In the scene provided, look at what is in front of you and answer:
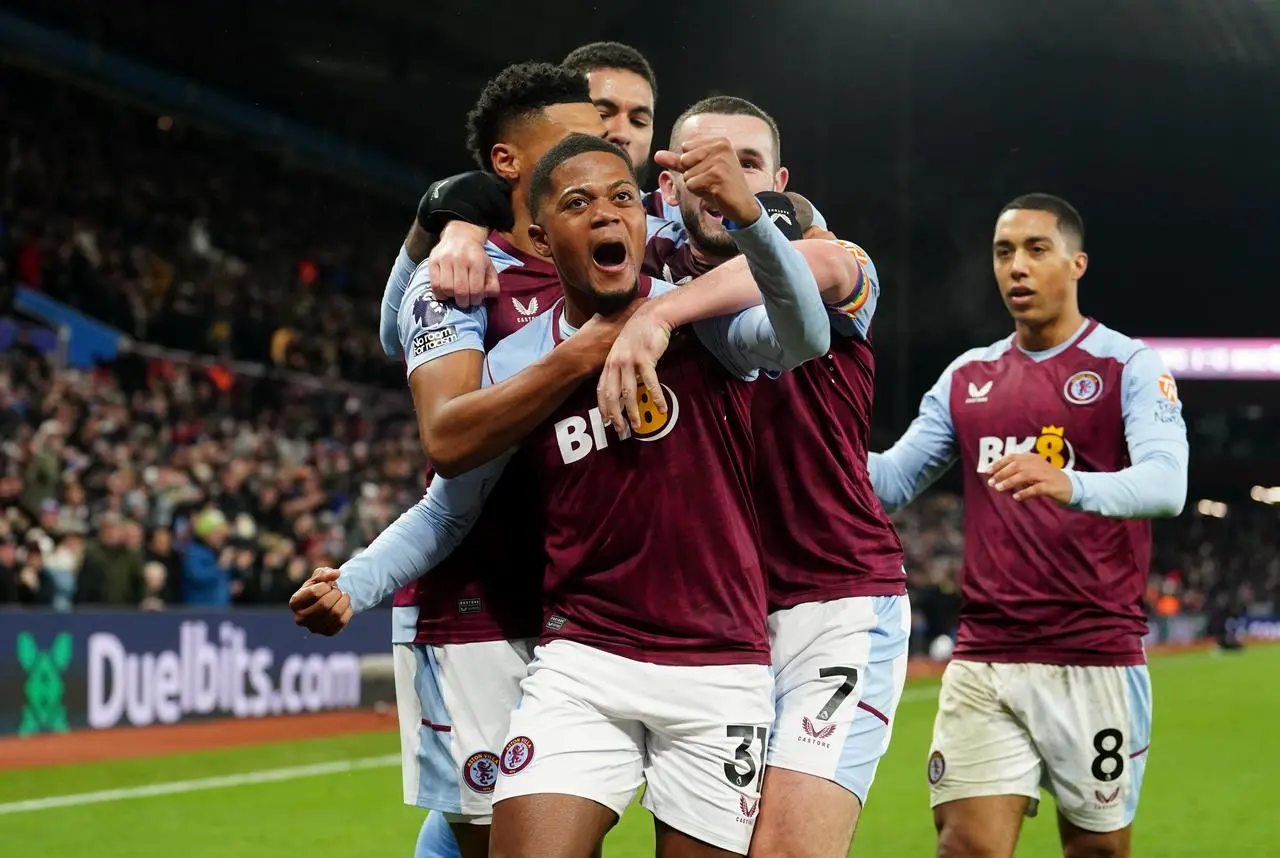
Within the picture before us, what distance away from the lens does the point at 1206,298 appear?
130 ft

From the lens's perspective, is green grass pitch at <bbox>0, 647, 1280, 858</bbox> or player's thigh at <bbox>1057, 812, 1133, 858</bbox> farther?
green grass pitch at <bbox>0, 647, 1280, 858</bbox>

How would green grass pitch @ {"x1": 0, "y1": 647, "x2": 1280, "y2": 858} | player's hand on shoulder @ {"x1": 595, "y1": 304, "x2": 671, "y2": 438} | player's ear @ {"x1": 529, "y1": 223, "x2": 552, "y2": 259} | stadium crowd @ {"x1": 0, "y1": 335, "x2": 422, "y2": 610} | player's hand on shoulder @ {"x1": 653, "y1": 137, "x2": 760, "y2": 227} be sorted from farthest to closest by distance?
1. stadium crowd @ {"x1": 0, "y1": 335, "x2": 422, "y2": 610}
2. green grass pitch @ {"x1": 0, "y1": 647, "x2": 1280, "y2": 858}
3. player's ear @ {"x1": 529, "y1": 223, "x2": 552, "y2": 259}
4. player's hand on shoulder @ {"x1": 595, "y1": 304, "x2": 671, "y2": 438}
5. player's hand on shoulder @ {"x1": 653, "y1": 137, "x2": 760, "y2": 227}

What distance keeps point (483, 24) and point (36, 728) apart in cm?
1664

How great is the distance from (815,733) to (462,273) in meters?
1.35

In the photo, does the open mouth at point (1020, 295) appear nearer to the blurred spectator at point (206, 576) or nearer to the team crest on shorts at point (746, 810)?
the team crest on shorts at point (746, 810)

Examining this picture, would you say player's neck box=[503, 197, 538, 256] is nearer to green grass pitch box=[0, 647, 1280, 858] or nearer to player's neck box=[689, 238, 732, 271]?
player's neck box=[689, 238, 732, 271]

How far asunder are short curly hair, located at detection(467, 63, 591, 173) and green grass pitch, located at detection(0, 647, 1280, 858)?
5390 mm

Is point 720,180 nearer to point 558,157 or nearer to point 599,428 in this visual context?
point 558,157

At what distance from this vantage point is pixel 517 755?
11.1 ft

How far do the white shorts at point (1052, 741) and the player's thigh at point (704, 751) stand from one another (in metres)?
1.77

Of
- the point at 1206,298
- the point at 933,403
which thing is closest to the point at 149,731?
the point at 933,403

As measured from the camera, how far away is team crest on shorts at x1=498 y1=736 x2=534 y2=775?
3.38m

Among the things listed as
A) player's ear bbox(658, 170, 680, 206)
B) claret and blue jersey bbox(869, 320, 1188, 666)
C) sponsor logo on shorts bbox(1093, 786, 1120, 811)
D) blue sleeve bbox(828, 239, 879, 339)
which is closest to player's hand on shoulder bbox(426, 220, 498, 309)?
player's ear bbox(658, 170, 680, 206)

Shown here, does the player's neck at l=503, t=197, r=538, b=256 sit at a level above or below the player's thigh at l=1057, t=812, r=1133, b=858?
above
